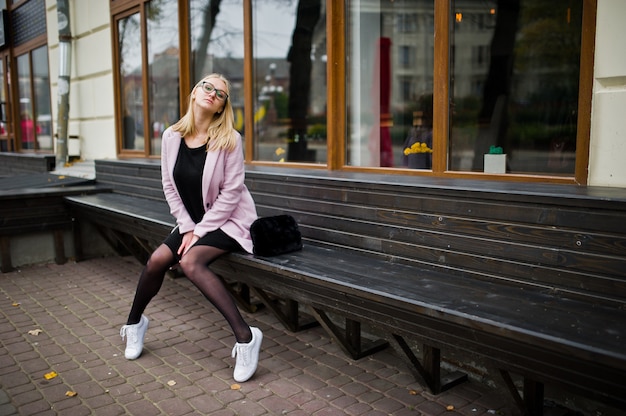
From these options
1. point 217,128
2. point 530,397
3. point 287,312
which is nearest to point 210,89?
point 217,128

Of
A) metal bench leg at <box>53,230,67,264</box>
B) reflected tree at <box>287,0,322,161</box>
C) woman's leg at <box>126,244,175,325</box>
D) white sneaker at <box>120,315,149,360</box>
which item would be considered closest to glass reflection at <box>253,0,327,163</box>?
reflected tree at <box>287,0,322,161</box>

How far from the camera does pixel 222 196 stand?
3977 mm

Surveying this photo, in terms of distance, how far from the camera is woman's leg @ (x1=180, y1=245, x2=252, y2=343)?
3.64 meters

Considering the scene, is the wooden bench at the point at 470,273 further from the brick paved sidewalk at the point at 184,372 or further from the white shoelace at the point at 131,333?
the white shoelace at the point at 131,333

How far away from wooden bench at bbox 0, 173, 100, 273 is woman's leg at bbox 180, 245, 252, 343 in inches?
149

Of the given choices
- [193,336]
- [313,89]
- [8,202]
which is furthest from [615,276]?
[313,89]

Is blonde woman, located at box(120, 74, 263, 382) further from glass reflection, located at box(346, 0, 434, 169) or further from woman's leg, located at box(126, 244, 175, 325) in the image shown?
glass reflection, located at box(346, 0, 434, 169)

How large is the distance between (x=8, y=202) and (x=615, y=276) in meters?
6.16

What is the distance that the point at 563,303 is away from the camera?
2.85m

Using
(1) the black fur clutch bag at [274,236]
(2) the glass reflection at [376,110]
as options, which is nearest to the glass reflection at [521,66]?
(2) the glass reflection at [376,110]

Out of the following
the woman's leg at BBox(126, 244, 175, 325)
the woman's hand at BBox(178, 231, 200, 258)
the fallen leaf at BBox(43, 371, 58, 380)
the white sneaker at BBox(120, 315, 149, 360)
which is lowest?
the fallen leaf at BBox(43, 371, 58, 380)

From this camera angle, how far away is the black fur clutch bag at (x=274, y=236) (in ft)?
12.9

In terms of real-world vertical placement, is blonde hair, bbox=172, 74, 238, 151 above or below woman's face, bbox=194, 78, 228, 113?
below

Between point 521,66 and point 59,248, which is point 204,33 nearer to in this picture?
point 59,248
